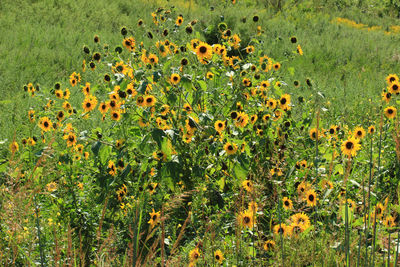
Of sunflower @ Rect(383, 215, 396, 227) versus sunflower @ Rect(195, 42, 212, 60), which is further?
sunflower @ Rect(195, 42, 212, 60)

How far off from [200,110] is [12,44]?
5.05 m

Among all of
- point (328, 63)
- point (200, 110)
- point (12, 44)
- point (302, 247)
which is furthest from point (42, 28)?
point (302, 247)

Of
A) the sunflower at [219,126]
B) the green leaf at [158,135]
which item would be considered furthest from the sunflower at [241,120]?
the green leaf at [158,135]

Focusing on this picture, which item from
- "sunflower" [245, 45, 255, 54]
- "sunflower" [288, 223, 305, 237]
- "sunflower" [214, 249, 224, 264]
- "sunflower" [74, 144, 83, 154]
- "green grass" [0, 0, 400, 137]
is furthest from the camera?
"green grass" [0, 0, 400, 137]

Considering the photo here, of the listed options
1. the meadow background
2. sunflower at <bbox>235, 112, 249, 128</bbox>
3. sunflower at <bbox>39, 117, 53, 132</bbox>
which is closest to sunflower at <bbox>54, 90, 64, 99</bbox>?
sunflower at <bbox>39, 117, 53, 132</bbox>

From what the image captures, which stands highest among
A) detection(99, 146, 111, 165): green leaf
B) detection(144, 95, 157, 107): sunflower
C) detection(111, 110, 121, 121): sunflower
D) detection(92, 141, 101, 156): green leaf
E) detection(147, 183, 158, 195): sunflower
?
detection(144, 95, 157, 107): sunflower

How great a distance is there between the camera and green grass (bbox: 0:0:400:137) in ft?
18.4

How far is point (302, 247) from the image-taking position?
2080 millimetres

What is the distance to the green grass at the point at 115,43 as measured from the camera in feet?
18.4

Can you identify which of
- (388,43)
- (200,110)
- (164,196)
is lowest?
(388,43)

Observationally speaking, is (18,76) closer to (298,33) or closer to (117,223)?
(117,223)

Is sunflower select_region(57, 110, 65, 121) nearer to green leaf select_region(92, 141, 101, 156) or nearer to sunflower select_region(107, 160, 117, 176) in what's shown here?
sunflower select_region(107, 160, 117, 176)

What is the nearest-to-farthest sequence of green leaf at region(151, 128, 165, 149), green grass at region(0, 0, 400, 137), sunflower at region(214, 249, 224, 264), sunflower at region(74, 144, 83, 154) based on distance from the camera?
sunflower at region(214, 249, 224, 264) < green leaf at region(151, 128, 165, 149) < sunflower at region(74, 144, 83, 154) < green grass at region(0, 0, 400, 137)

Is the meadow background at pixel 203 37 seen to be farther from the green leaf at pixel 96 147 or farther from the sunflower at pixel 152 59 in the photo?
the sunflower at pixel 152 59
